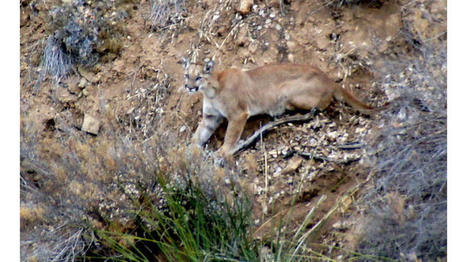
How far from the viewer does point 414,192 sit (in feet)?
16.3

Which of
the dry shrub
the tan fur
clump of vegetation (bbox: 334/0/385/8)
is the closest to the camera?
the dry shrub

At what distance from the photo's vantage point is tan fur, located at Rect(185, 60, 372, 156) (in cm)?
657

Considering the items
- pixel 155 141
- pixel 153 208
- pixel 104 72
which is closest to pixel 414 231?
pixel 153 208

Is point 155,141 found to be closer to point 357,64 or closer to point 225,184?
point 225,184

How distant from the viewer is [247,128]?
22.9 ft

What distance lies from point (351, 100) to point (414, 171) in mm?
1568

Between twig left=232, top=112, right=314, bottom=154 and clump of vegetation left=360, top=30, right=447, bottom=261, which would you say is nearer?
clump of vegetation left=360, top=30, right=447, bottom=261

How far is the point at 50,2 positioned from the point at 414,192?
18.8 feet

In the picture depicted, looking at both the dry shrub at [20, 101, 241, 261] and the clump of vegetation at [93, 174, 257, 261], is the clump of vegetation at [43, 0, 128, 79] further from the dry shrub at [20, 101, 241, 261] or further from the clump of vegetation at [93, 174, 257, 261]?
the clump of vegetation at [93, 174, 257, 261]

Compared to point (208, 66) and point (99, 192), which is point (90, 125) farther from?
point (99, 192)

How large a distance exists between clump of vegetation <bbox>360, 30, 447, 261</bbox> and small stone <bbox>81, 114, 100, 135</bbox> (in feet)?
10.5

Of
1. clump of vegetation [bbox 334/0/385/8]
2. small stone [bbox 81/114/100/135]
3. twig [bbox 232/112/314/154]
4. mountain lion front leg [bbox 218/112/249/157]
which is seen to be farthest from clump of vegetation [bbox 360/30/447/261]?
small stone [bbox 81/114/100/135]

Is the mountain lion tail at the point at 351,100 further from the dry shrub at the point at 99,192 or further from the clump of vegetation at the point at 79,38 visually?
the clump of vegetation at the point at 79,38

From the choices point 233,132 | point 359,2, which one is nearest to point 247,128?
point 233,132
